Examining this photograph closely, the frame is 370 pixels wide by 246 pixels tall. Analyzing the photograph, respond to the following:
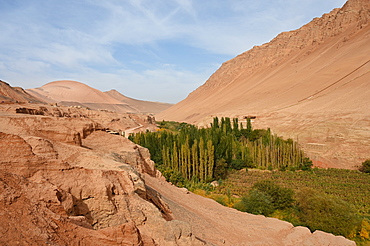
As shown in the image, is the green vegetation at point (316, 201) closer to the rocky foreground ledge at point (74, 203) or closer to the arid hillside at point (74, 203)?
the arid hillside at point (74, 203)

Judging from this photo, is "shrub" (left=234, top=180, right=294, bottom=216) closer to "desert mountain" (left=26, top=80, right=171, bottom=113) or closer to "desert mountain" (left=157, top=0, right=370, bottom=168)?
"desert mountain" (left=157, top=0, right=370, bottom=168)

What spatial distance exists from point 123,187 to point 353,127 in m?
39.7

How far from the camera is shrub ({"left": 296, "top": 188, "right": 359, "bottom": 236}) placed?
46.2 feet

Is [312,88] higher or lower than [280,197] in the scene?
higher

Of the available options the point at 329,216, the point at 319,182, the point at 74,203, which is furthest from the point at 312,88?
the point at 74,203

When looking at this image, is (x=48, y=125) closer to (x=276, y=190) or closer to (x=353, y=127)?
(x=276, y=190)

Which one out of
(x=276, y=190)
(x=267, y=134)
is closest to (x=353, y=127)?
(x=267, y=134)

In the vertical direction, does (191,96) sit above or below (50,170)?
above

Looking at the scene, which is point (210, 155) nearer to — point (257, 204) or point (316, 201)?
point (257, 204)

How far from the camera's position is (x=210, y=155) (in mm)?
27719

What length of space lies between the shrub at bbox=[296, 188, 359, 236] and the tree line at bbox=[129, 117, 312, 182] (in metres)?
11.0

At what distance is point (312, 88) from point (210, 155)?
46.6 meters

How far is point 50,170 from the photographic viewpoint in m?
5.23

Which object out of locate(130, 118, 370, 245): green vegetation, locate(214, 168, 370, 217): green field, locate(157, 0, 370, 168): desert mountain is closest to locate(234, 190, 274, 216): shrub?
locate(130, 118, 370, 245): green vegetation
